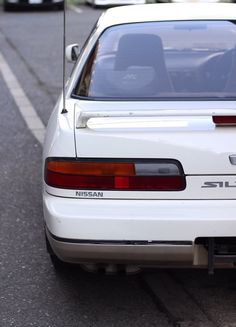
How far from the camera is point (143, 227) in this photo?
3336 mm

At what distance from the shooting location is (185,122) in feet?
11.4

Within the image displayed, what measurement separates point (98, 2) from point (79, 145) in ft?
64.9

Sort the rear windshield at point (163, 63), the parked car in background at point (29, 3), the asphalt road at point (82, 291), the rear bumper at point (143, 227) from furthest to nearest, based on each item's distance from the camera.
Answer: the parked car in background at point (29, 3), the rear windshield at point (163, 63), the asphalt road at point (82, 291), the rear bumper at point (143, 227)

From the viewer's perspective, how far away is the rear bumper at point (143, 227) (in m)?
3.33

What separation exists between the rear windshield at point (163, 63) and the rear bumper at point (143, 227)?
32.0 inches

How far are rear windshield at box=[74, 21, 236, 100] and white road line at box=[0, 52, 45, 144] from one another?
3056 mm

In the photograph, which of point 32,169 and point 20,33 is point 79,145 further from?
point 20,33

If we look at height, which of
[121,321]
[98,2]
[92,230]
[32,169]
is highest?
[92,230]

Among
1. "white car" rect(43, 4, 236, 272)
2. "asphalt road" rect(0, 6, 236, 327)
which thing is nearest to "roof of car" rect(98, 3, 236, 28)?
"white car" rect(43, 4, 236, 272)

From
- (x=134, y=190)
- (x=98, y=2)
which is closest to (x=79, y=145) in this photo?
(x=134, y=190)

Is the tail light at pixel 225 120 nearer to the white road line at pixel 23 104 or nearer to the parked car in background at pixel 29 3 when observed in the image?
the white road line at pixel 23 104

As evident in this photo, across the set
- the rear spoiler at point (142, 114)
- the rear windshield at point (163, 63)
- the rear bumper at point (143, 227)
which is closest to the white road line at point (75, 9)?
the rear windshield at point (163, 63)

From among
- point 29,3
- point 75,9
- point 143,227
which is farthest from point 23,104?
point 75,9

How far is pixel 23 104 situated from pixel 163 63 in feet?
16.9
